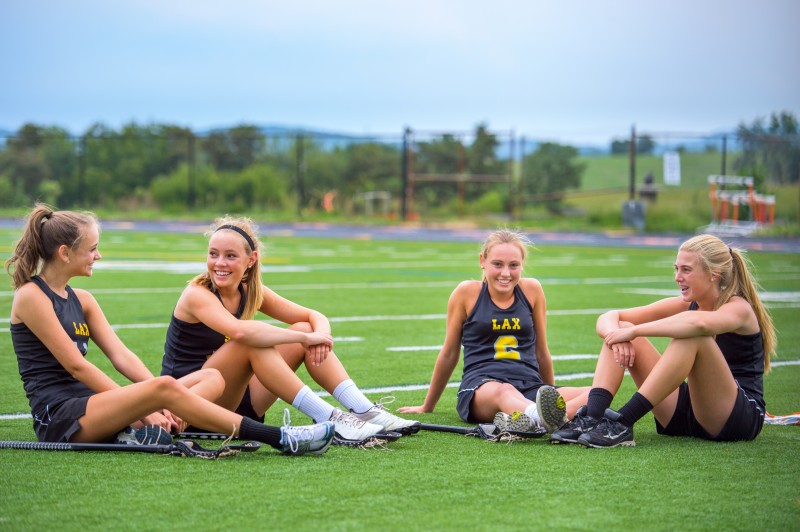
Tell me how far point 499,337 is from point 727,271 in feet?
4.42

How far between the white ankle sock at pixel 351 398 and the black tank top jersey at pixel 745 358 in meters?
1.92

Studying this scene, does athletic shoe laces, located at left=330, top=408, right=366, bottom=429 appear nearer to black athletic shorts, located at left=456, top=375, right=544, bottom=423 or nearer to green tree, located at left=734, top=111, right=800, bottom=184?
black athletic shorts, located at left=456, top=375, right=544, bottom=423

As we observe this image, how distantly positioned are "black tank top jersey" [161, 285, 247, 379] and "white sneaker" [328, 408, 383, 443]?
0.82 meters

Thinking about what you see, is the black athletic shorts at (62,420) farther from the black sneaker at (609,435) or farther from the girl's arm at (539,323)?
the girl's arm at (539,323)

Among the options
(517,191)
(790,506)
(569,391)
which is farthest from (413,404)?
(517,191)

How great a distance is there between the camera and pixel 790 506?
421 centimetres

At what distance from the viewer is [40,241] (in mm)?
5195

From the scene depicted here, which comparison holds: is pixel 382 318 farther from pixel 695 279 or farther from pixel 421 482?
pixel 421 482

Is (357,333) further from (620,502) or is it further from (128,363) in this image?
(620,502)

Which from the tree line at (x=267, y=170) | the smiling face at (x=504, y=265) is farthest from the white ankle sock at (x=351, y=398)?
the tree line at (x=267, y=170)

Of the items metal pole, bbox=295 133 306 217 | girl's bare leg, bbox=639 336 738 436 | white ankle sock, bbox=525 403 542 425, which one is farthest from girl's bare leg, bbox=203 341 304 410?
metal pole, bbox=295 133 306 217

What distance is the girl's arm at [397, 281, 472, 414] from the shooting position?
6117 millimetres

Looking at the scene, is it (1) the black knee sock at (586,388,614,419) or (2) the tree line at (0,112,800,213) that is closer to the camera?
(1) the black knee sock at (586,388,614,419)

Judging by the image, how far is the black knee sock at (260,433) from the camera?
5008 mm
